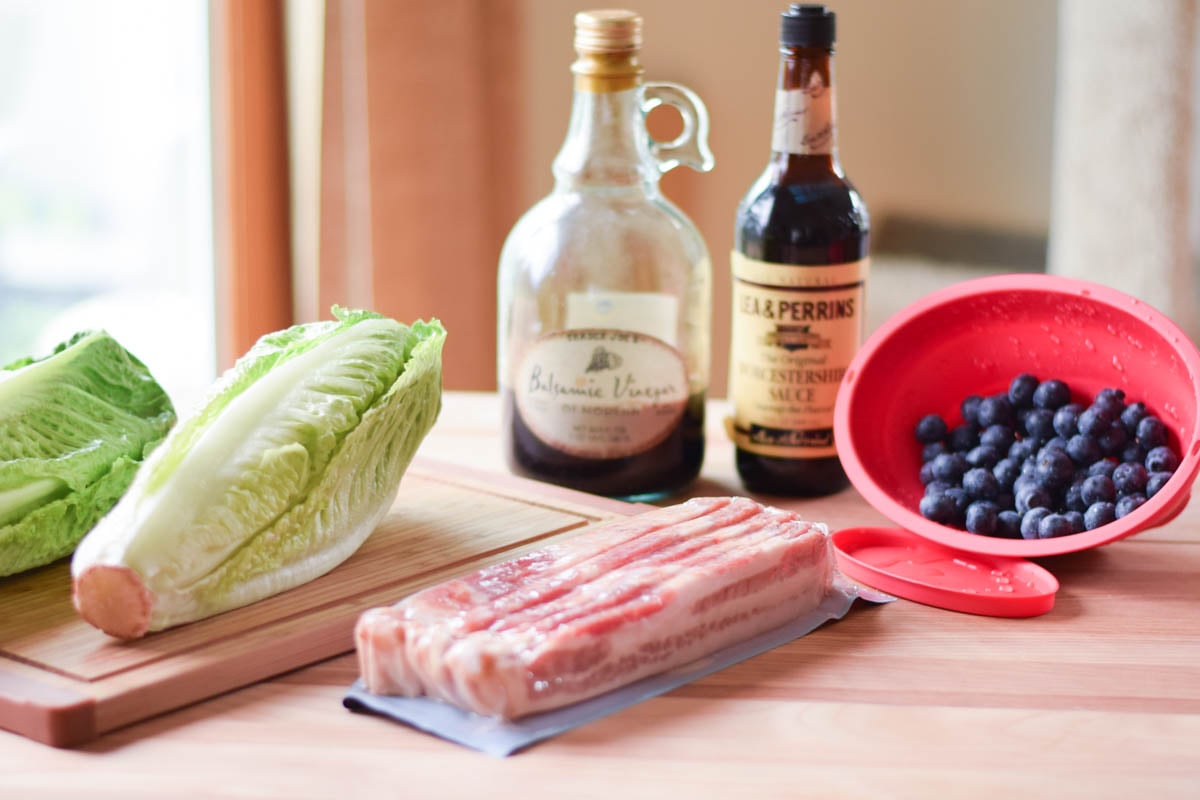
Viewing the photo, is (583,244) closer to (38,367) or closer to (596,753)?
(38,367)

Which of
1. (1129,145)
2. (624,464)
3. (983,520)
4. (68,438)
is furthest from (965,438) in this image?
(1129,145)

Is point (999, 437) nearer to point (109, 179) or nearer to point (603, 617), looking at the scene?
point (603, 617)

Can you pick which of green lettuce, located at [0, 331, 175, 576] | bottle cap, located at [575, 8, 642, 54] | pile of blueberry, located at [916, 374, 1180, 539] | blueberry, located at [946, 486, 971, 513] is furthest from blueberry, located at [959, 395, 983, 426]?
green lettuce, located at [0, 331, 175, 576]

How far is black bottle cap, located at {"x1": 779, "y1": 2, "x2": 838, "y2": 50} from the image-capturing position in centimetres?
138

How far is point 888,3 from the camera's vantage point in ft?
8.66

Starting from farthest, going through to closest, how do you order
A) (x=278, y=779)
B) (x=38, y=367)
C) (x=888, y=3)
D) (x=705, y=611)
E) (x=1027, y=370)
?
1. (x=888, y=3)
2. (x=1027, y=370)
3. (x=38, y=367)
4. (x=705, y=611)
5. (x=278, y=779)

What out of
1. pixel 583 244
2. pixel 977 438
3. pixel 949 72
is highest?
pixel 949 72

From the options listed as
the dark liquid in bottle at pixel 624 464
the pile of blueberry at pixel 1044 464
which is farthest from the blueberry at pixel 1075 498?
the dark liquid in bottle at pixel 624 464

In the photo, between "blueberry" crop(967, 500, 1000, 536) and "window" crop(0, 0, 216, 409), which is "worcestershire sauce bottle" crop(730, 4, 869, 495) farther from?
"window" crop(0, 0, 216, 409)

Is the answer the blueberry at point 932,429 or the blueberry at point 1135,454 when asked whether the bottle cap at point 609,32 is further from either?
the blueberry at point 1135,454

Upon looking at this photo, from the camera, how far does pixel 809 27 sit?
1.38 metres

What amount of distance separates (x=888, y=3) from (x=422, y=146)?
0.96 meters

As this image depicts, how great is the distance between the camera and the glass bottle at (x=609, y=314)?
147cm

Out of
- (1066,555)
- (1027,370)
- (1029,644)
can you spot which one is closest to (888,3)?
(1027,370)
